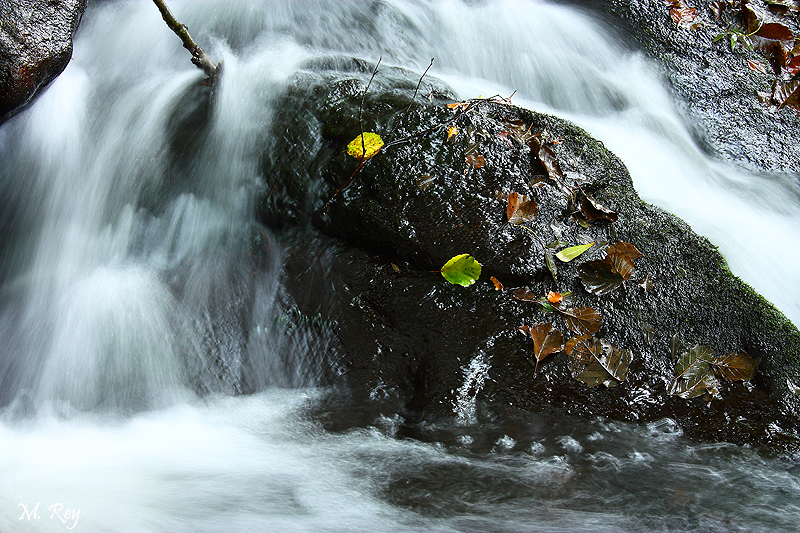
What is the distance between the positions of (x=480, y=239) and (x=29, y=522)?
7.52ft

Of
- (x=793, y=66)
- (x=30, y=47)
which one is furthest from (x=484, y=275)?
(x=793, y=66)

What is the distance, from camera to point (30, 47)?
3.73 m

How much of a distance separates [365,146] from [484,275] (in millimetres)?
1023

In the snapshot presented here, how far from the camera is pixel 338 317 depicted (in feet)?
8.49

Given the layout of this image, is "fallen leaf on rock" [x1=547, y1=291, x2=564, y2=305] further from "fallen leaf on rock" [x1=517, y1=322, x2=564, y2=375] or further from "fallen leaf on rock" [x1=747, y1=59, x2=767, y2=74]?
"fallen leaf on rock" [x1=747, y1=59, x2=767, y2=74]

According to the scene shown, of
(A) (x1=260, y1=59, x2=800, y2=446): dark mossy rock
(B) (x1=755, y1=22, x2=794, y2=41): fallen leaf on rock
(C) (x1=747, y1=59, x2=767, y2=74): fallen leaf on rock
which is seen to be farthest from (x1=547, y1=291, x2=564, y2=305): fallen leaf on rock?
(B) (x1=755, y1=22, x2=794, y2=41): fallen leaf on rock

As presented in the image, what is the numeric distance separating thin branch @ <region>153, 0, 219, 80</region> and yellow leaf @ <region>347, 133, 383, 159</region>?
1.59 meters

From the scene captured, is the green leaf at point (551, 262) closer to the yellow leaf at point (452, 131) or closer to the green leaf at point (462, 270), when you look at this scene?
the green leaf at point (462, 270)

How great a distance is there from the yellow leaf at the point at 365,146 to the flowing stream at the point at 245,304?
751 millimetres

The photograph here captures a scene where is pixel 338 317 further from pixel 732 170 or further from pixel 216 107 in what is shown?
pixel 732 170

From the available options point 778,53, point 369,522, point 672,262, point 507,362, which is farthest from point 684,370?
point 778,53

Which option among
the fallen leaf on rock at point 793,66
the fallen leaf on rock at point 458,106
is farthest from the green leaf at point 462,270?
the fallen leaf on rock at point 793,66

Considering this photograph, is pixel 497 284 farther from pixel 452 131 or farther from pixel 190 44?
pixel 190 44
